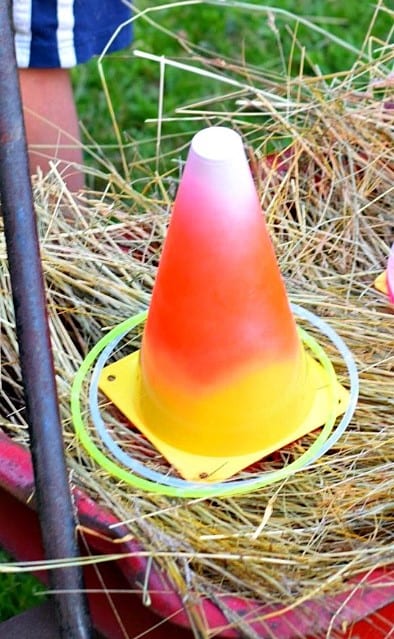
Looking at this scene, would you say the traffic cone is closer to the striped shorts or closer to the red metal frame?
the red metal frame

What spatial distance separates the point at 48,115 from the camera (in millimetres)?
2338

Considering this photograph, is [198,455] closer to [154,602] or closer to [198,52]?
[154,602]

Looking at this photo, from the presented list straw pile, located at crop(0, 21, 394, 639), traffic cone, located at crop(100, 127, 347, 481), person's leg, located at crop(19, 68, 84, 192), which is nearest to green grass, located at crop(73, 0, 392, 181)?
person's leg, located at crop(19, 68, 84, 192)

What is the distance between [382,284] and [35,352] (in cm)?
77

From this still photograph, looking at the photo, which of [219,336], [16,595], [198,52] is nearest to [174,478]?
[219,336]

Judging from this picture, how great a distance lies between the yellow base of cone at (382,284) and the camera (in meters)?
1.89

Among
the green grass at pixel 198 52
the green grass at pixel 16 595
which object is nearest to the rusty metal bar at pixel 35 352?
the green grass at pixel 16 595

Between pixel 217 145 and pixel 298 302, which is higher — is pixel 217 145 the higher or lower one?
the higher one

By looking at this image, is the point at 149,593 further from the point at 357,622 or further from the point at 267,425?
the point at 267,425

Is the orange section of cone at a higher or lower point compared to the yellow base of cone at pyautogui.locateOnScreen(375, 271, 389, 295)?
higher

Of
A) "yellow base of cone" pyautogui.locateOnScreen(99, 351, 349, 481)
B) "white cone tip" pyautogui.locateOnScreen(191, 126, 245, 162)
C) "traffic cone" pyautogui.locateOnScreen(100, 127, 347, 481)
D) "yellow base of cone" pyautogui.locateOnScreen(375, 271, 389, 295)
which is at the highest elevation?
"white cone tip" pyautogui.locateOnScreen(191, 126, 245, 162)

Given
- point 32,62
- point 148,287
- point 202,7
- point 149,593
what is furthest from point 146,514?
point 202,7

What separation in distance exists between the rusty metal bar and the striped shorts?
1.00 meters

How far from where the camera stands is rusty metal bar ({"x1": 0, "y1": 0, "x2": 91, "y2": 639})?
1.18m
